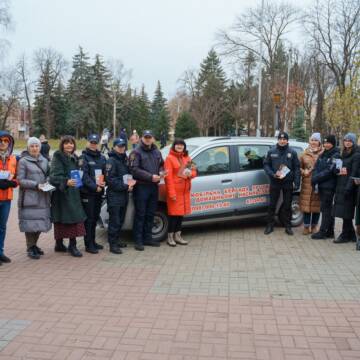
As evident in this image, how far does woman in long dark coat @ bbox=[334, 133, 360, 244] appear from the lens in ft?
24.1

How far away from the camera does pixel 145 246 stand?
7.41 m

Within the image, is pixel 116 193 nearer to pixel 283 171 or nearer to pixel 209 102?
pixel 283 171

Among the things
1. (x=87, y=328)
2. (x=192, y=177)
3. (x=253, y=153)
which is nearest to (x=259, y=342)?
(x=87, y=328)

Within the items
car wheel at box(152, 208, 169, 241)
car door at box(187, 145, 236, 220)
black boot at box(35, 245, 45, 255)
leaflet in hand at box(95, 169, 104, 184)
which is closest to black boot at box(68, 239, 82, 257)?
black boot at box(35, 245, 45, 255)

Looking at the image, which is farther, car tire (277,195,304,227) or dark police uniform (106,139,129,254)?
car tire (277,195,304,227)

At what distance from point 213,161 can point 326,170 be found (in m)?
2.01

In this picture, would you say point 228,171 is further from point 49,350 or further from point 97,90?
point 97,90

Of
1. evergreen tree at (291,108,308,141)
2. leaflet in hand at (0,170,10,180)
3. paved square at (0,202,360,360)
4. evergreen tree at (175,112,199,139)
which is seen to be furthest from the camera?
evergreen tree at (175,112,199,139)

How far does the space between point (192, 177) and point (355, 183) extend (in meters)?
2.69

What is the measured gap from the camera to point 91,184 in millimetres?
6648

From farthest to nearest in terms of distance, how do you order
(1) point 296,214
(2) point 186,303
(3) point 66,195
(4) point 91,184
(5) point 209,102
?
1. (5) point 209,102
2. (1) point 296,214
3. (4) point 91,184
4. (3) point 66,195
5. (2) point 186,303

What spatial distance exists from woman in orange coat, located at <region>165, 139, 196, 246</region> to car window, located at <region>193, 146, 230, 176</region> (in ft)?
1.98

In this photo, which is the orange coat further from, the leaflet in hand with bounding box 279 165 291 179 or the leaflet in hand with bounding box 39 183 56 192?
the leaflet in hand with bounding box 39 183 56 192

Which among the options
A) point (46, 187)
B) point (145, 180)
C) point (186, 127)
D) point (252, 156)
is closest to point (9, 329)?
point (46, 187)
